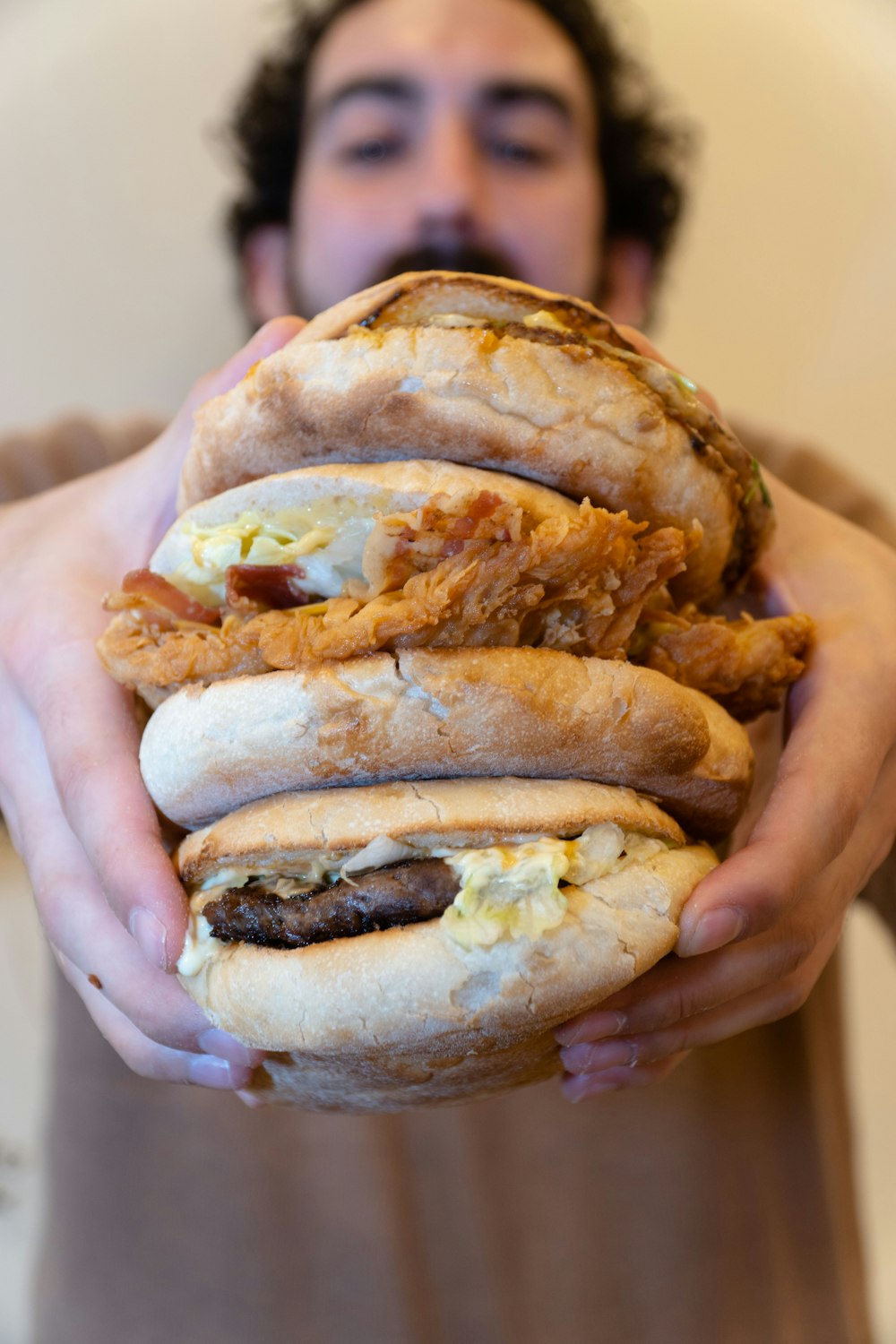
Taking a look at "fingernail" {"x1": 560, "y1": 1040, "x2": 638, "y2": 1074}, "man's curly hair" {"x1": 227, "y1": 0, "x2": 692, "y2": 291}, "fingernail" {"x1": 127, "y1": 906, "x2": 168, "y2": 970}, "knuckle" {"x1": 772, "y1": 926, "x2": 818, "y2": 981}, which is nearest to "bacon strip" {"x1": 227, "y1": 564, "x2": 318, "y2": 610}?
"fingernail" {"x1": 127, "y1": 906, "x2": 168, "y2": 970}

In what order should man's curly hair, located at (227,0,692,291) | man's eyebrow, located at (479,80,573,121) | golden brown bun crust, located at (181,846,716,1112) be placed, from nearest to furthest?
1. golden brown bun crust, located at (181,846,716,1112)
2. man's eyebrow, located at (479,80,573,121)
3. man's curly hair, located at (227,0,692,291)

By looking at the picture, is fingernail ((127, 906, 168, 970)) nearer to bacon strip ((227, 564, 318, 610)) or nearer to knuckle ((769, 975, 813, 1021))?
bacon strip ((227, 564, 318, 610))

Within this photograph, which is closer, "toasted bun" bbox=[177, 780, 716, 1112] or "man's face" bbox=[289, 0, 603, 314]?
"toasted bun" bbox=[177, 780, 716, 1112]

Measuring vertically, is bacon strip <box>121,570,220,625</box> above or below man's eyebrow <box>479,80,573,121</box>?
below

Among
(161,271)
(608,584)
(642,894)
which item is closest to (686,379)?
(608,584)

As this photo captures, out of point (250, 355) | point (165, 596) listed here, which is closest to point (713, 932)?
point (165, 596)

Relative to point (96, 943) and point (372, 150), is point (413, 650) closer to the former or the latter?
point (96, 943)

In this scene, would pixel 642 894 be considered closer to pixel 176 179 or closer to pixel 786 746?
pixel 786 746

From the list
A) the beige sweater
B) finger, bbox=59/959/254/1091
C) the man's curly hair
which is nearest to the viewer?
finger, bbox=59/959/254/1091
